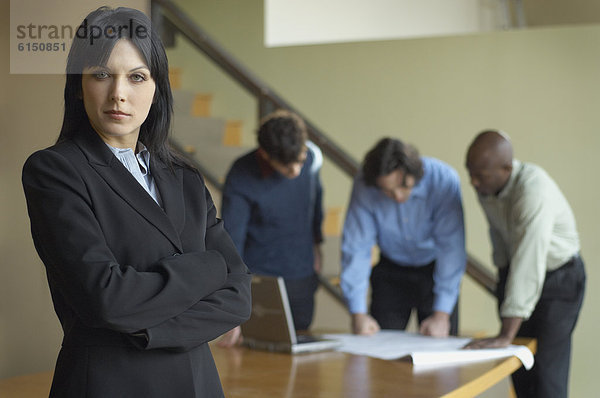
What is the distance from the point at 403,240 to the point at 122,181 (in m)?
2.21

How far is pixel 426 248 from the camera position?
3.41m

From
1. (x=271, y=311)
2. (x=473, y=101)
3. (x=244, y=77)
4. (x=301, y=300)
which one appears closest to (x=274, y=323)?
(x=271, y=311)

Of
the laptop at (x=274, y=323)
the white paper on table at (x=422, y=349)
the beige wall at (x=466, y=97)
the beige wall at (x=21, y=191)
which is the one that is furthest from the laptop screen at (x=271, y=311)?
the beige wall at (x=466, y=97)

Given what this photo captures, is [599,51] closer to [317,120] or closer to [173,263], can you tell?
[317,120]

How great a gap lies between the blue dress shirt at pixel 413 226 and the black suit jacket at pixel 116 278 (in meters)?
1.95

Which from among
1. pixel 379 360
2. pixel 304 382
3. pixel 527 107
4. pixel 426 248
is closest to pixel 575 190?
pixel 527 107

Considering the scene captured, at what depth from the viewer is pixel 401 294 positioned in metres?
3.47

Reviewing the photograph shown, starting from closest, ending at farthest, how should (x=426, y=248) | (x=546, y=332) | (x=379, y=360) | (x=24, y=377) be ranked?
(x=24, y=377), (x=379, y=360), (x=546, y=332), (x=426, y=248)

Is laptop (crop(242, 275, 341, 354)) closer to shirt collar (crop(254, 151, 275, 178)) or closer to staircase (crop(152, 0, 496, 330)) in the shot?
shirt collar (crop(254, 151, 275, 178))

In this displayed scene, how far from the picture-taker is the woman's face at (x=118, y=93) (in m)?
1.35

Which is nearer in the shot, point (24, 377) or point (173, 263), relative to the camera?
point (173, 263)

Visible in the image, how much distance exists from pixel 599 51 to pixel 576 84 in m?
0.26

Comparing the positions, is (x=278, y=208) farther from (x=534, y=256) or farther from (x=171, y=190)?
(x=171, y=190)

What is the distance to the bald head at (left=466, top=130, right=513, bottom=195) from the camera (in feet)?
10.0
